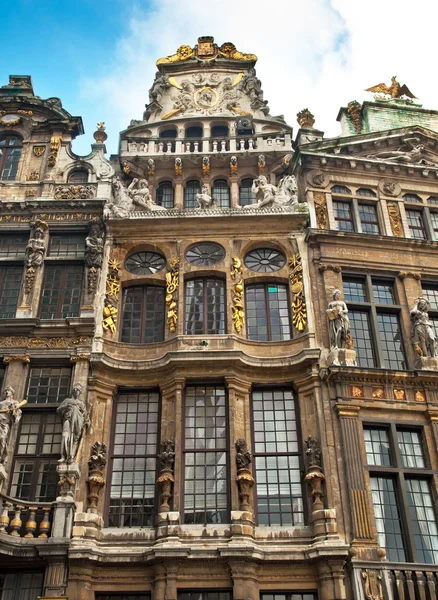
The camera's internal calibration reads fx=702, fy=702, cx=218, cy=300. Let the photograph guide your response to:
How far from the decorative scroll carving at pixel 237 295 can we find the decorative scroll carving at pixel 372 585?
26.2 feet

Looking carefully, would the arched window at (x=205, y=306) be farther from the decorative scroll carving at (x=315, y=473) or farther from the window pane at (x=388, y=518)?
the window pane at (x=388, y=518)

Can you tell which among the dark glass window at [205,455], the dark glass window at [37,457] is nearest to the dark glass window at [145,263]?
the dark glass window at [205,455]

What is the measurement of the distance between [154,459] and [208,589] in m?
3.94

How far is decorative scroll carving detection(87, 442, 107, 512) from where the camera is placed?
1891 cm

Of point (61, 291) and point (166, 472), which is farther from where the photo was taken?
point (61, 291)

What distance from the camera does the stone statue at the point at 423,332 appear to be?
21641 mm

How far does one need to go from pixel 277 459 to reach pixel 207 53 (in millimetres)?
18057

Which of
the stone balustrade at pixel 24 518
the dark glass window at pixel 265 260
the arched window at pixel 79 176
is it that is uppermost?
the arched window at pixel 79 176

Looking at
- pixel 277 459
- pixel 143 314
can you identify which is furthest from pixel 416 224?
pixel 277 459

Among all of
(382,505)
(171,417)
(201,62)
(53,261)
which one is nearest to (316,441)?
(382,505)

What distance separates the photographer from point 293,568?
1797 centimetres

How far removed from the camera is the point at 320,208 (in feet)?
80.7

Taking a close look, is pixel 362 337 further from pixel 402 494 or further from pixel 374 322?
pixel 402 494

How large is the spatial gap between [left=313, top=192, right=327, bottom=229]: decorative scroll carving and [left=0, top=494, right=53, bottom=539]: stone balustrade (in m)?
12.7
